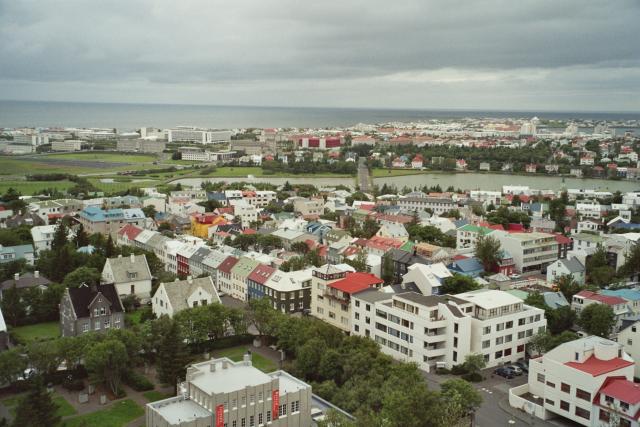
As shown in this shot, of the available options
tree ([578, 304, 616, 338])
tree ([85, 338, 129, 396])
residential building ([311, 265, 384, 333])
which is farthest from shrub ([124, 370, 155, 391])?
tree ([578, 304, 616, 338])

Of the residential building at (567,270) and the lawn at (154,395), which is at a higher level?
the residential building at (567,270)

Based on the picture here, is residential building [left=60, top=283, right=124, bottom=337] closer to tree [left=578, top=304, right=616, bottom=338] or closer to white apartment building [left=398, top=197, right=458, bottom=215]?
tree [left=578, top=304, right=616, bottom=338]

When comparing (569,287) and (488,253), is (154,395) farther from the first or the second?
(488,253)

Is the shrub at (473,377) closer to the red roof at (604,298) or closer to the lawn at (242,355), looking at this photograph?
the lawn at (242,355)

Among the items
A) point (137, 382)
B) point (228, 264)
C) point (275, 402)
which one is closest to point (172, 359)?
point (137, 382)

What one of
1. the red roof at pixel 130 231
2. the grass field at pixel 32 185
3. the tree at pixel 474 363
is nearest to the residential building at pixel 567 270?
the tree at pixel 474 363

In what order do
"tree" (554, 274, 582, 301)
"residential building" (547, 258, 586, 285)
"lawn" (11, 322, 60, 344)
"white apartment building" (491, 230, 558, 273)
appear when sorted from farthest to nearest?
Result: "white apartment building" (491, 230, 558, 273) < "residential building" (547, 258, 586, 285) < "tree" (554, 274, 582, 301) < "lawn" (11, 322, 60, 344)

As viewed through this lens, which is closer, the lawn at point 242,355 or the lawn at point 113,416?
the lawn at point 113,416

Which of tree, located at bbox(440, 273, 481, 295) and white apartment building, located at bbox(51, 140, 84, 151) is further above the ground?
white apartment building, located at bbox(51, 140, 84, 151)
